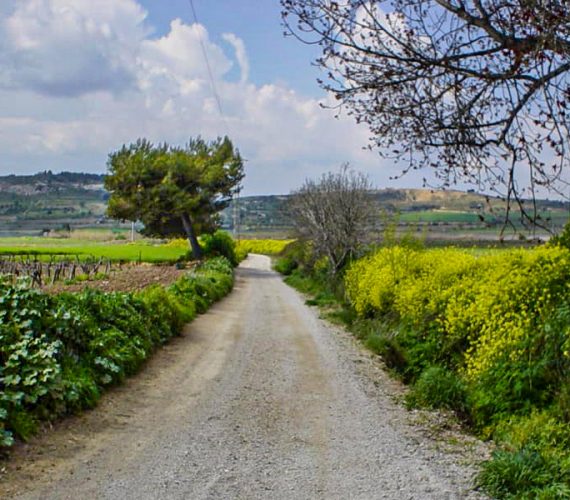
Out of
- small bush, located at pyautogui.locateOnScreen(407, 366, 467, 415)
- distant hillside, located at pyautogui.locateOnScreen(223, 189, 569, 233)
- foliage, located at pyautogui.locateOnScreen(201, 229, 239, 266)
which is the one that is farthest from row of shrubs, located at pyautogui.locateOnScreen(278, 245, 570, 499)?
foliage, located at pyautogui.locateOnScreen(201, 229, 239, 266)

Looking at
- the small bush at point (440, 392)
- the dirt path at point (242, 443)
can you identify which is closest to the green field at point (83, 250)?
the dirt path at point (242, 443)

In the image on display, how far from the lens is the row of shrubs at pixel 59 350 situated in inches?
334

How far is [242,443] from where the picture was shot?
8.45 m

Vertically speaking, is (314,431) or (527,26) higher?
(527,26)

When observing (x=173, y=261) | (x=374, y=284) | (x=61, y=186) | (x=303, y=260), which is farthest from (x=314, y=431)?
(x=173, y=261)

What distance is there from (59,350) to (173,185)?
43.7 metres

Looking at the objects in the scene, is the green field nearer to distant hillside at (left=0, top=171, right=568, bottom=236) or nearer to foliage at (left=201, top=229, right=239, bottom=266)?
distant hillside at (left=0, top=171, right=568, bottom=236)

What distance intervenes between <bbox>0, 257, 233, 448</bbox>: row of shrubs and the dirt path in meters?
0.31

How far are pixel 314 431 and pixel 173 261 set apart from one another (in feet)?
151

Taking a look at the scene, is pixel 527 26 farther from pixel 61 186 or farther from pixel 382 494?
pixel 61 186

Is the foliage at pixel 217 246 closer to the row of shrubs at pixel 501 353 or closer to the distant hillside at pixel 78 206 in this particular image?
the distant hillside at pixel 78 206

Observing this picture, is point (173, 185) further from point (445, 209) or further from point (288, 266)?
point (445, 209)

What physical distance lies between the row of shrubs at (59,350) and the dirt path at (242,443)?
31 centimetres

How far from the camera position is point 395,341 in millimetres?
14680
